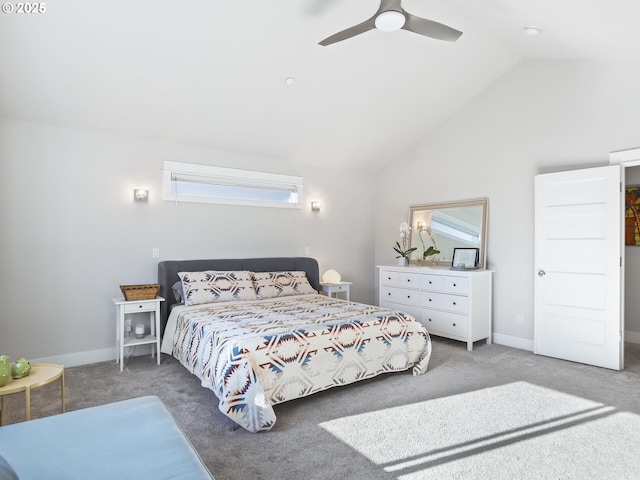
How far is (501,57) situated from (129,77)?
391 centimetres

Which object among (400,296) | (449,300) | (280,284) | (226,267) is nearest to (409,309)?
(400,296)

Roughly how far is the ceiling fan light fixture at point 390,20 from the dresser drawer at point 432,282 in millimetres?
2978

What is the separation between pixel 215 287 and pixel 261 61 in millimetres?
2320

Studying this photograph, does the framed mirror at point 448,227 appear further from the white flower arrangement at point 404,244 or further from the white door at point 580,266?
the white door at point 580,266

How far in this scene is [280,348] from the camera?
2.83m

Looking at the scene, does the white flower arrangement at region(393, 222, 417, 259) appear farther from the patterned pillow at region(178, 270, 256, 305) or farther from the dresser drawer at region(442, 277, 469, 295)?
the patterned pillow at region(178, 270, 256, 305)

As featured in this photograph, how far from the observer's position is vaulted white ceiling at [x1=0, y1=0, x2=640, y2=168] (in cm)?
307

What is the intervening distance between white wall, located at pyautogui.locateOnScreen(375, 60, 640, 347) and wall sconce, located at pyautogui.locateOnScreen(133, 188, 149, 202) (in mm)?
3662

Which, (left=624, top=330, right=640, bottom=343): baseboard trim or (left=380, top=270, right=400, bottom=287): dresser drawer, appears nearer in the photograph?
(left=624, top=330, right=640, bottom=343): baseboard trim

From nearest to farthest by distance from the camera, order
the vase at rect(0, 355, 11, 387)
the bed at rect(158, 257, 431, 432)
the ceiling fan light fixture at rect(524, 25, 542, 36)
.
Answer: the vase at rect(0, 355, 11, 387) < the bed at rect(158, 257, 431, 432) < the ceiling fan light fixture at rect(524, 25, 542, 36)

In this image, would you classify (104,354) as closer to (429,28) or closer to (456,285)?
(456,285)

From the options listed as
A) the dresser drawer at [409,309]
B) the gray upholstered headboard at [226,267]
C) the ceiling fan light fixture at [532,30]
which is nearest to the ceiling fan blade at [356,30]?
the ceiling fan light fixture at [532,30]

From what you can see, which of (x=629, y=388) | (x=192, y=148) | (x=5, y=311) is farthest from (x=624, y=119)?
(x=5, y=311)

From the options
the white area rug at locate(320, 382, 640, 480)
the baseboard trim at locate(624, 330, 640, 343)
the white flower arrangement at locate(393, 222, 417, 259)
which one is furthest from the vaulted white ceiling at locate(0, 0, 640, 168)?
the baseboard trim at locate(624, 330, 640, 343)
